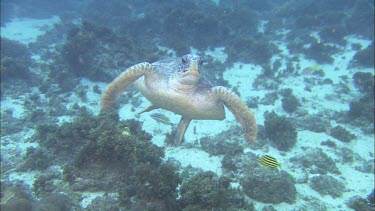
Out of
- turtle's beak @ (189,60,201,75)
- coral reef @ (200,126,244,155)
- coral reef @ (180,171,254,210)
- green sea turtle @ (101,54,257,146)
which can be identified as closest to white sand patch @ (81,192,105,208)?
coral reef @ (180,171,254,210)

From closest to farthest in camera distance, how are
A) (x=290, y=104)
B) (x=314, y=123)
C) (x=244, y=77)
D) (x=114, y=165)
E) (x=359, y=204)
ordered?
(x=114, y=165), (x=359, y=204), (x=314, y=123), (x=290, y=104), (x=244, y=77)

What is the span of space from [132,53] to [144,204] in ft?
40.5

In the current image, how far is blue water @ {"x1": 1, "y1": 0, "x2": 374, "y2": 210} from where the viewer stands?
5746mm

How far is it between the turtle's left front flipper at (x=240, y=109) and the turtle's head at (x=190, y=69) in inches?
34.9

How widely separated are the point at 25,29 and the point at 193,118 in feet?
92.8

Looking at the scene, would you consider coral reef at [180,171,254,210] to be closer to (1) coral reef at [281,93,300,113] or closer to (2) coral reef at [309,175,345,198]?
(2) coral reef at [309,175,345,198]

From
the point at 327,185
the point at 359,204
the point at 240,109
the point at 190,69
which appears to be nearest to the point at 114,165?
the point at 190,69

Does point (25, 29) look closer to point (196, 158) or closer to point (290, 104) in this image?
point (196, 158)

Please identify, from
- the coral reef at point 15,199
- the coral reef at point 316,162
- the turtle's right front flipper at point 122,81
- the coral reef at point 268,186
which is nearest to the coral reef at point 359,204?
the coral reef at point 316,162

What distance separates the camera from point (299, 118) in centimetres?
1188

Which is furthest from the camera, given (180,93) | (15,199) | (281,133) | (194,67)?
(281,133)

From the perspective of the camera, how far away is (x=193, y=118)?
7.62 metres

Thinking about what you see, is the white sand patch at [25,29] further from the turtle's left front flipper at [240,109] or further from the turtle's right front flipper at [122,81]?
the turtle's left front flipper at [240,109]

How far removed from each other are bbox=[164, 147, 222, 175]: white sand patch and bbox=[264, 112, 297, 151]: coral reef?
275 cm
